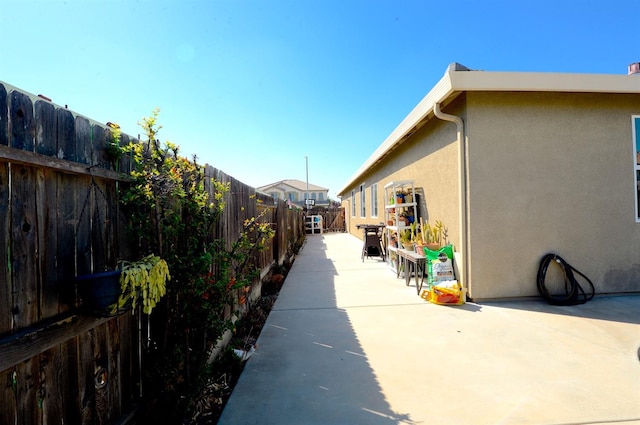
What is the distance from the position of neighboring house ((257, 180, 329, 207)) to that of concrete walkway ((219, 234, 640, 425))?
120 ft

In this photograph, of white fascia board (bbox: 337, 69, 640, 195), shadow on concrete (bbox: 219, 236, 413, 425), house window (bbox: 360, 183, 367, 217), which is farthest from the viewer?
house window (bbox: 360, 183, 367, 217)

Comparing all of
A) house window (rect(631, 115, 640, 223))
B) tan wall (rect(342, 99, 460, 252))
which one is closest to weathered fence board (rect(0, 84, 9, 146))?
tan wall (rect(342, 99, 460, 252))

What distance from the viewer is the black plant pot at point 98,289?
134 cm

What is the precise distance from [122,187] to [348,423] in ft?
7.02

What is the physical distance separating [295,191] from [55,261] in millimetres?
44023

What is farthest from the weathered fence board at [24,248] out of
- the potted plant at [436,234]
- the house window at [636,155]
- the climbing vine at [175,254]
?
the house window at [636,155]

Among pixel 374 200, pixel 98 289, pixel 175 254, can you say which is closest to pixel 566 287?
pixel 175 254

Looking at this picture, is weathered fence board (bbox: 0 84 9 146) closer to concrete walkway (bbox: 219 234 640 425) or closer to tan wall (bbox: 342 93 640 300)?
concrete walkway (bbox: 219 234 640 425)

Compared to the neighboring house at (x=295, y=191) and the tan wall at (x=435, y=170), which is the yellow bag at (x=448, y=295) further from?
the neighboring house at (x=295, y=191)

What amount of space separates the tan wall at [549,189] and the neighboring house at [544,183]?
0.05 feet

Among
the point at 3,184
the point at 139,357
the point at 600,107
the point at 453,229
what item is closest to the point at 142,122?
the point at 3,184

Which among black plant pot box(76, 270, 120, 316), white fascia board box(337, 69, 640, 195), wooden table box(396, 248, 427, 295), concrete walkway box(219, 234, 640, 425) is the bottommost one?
concrete walkway box(219, 234, 640, 425)

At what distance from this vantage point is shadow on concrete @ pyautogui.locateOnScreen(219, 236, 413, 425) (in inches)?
82.2

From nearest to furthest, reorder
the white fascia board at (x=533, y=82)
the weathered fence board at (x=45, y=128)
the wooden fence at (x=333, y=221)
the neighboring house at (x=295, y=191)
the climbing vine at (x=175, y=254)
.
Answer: the weathered fence board at (x=45, y=128) → the climbing vine at (x=175, y=254) → the white fascia board at (x=533, y=82) → the wooden fence at (x=333, y=221) → the neighboring house at (x=295, y=191)
